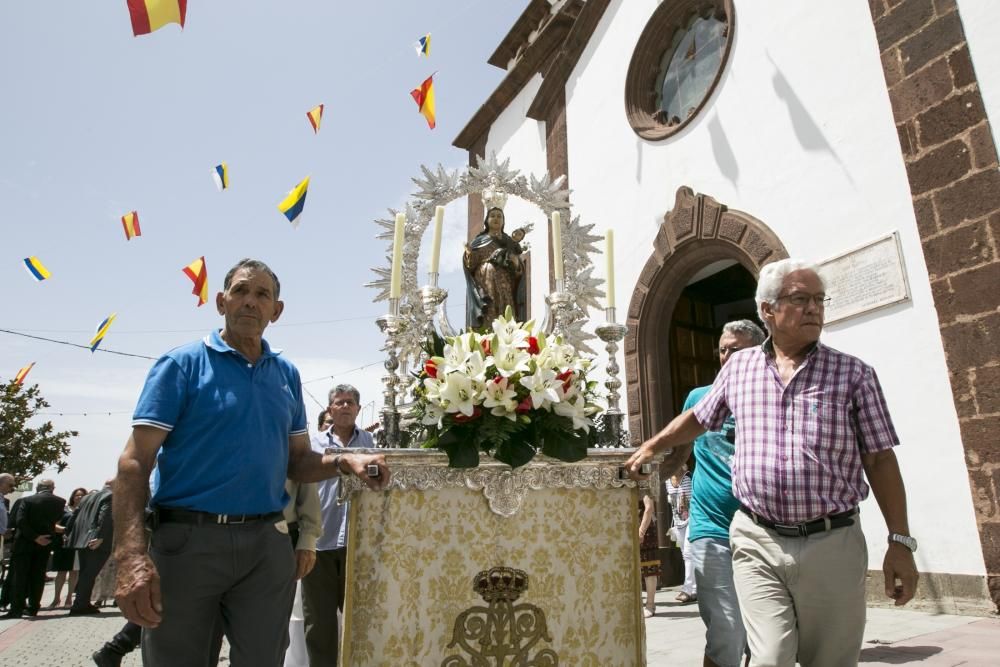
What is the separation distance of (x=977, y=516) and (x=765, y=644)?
12.1ft

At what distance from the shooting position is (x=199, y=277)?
11.4 m

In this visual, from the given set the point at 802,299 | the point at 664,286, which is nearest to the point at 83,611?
the point at 664,286

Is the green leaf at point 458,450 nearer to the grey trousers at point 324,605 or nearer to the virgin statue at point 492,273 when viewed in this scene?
the grey trousers at point 324,605

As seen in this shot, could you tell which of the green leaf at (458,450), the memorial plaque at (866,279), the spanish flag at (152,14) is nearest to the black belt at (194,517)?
the green leaf at (458,450)

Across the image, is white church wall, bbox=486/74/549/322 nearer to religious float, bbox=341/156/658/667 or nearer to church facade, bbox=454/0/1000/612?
church facade, bbox=454/0/1000/612

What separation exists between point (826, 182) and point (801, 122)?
0.75 meters

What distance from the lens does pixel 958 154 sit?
4996mm

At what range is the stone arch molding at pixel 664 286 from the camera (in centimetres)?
717

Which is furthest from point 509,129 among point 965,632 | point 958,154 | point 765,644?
point 765,644

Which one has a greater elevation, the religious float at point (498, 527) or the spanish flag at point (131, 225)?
the spanish flag at point (131, 225)

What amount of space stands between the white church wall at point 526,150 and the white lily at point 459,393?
605 centimetres

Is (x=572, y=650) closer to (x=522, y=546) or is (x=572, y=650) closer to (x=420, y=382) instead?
(x=522, y=546)

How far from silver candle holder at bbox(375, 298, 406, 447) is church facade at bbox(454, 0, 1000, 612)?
4.49 ft

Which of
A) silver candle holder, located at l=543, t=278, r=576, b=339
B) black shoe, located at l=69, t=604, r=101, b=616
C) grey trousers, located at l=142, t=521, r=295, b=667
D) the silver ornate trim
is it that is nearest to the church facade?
silver candle holder, located at l=543, t=278, r=576, b=339
